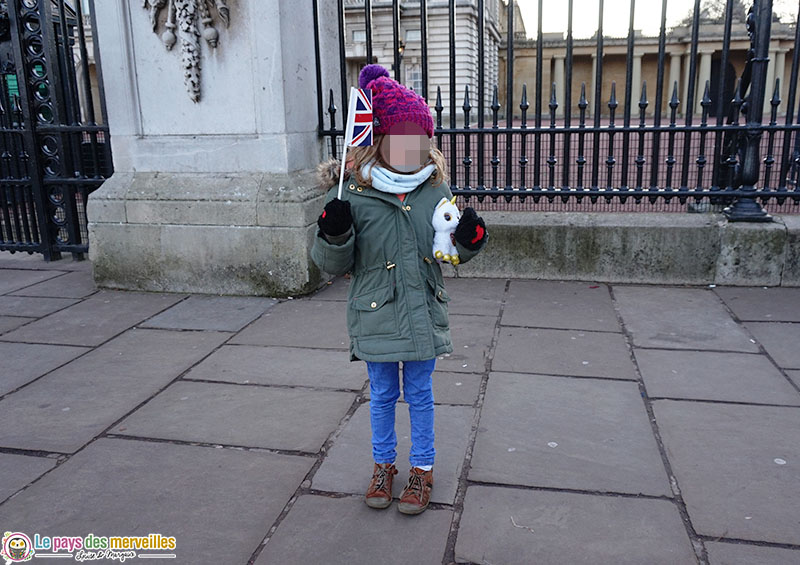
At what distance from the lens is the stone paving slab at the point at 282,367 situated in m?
3.51

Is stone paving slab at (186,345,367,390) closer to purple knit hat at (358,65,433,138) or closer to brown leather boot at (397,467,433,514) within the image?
brown leather boot at (397,467,433,514)

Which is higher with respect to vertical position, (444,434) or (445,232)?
(445,232)

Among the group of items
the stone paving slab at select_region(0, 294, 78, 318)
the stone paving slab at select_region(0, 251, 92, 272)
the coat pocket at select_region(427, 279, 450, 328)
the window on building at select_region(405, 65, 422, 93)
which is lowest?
the stone paving slab at select_region(0, 294, 78, 318)

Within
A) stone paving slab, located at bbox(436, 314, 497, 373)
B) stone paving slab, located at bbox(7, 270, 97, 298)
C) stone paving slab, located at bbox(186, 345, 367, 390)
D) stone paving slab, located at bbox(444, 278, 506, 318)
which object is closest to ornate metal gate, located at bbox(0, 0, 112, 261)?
stone paving slab, located at bbox(7, 270, 97, 298)

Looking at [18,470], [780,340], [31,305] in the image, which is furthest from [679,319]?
[31,305]

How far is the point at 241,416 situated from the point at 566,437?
1.49m

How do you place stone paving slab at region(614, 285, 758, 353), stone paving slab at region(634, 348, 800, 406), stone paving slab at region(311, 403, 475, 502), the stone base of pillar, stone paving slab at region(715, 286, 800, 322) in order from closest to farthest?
1. stone paving slab at region(311, 403, 475, 502)
2. stone paving slab at region(634, 348, 800, 406)
3. stone paving slab at region(614, 285, 758, 353)
4. stone paving slab at region(715, 286, 800, 322)
5. the stone base of pillar

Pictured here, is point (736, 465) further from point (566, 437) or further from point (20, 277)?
point (20, 277)

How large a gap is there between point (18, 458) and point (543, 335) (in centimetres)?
287

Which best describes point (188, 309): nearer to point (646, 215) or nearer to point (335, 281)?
point (335, 281)

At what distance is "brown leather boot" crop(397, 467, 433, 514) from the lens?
91.7 inches

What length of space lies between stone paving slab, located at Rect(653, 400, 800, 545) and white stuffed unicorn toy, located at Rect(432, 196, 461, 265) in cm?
123

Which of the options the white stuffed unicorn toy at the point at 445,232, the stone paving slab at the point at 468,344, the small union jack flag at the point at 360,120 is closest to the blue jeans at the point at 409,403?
the white stuffed unicorn toy at the point at 445,232

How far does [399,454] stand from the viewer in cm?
274
